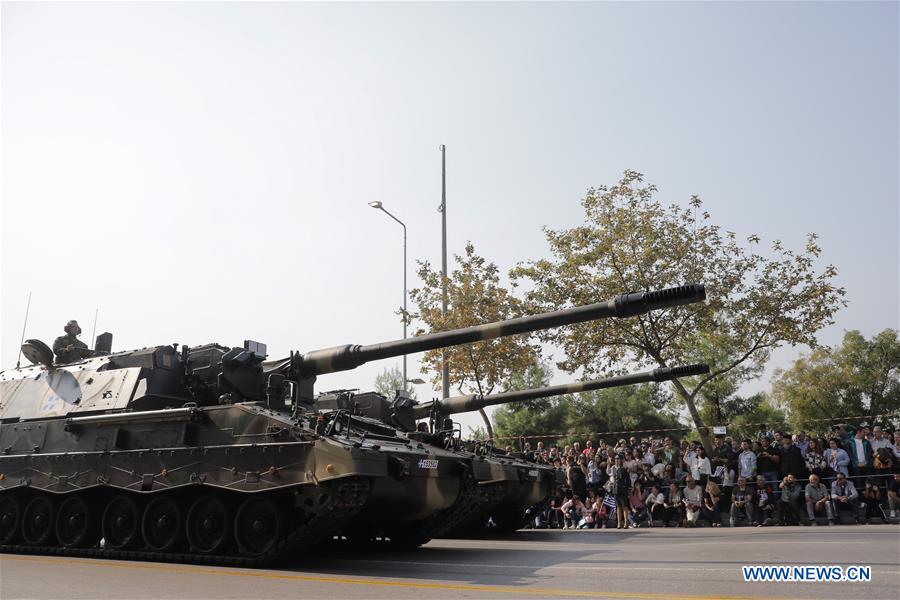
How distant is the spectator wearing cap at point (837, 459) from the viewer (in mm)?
16109

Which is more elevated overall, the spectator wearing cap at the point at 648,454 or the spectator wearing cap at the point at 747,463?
the spectator wearing cap at the point at 648,454

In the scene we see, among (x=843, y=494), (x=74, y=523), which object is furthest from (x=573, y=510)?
(x=74, y=523)

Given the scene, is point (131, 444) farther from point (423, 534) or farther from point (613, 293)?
point (613, 293)

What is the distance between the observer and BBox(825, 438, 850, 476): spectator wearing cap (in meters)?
16.1

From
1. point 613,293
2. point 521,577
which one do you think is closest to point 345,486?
point 521,577

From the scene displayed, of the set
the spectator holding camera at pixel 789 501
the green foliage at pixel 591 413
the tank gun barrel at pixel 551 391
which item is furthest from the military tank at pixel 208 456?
the green foliage at pixel 591 413

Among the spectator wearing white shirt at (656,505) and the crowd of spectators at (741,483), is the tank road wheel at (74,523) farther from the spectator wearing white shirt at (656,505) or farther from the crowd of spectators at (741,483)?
the spectator wearing white shirt at (656,505)

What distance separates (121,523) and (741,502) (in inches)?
479

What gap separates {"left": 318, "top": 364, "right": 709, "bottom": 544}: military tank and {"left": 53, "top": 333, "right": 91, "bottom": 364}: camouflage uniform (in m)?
4.72

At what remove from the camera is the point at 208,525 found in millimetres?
10883

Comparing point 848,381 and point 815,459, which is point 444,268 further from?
point 848,381

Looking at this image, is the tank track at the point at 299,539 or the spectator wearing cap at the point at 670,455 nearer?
the tank track at the point at 299,539

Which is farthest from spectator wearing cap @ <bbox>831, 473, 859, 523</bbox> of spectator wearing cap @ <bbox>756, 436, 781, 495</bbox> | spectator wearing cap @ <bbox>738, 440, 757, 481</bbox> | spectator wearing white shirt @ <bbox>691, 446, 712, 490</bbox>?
spectator wearing white shirt @ <bbox>691, 446, 712, 490</bbox>

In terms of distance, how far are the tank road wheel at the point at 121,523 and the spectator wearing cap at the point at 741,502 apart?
1179cm
